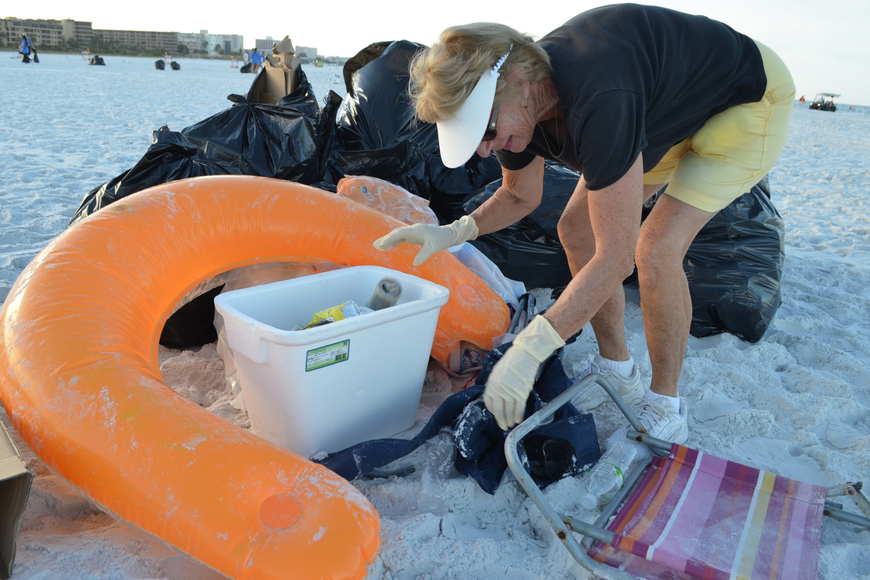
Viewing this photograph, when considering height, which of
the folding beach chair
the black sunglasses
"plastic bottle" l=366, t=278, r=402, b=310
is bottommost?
the folding beach chair

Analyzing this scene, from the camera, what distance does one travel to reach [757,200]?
2.53 m

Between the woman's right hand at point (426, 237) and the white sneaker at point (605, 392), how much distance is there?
599mm

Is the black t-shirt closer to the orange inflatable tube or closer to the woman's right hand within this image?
the woman's right hand

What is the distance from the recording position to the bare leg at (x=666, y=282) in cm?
159

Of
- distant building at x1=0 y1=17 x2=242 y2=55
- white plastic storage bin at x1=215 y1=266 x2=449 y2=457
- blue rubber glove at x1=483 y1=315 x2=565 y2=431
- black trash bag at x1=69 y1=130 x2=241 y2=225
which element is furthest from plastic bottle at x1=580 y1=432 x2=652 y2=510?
distant building at x1=0 y1=17 x2=242 y2=55

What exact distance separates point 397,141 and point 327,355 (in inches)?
72.0

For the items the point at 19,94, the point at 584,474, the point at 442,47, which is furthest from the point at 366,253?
the point at 19,94

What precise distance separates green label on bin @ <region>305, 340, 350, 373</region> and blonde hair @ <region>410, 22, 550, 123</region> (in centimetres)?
58

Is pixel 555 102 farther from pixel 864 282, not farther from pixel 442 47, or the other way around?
pixel 864 282

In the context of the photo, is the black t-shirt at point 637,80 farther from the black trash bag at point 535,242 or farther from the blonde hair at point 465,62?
the black trash bag at point 535,242

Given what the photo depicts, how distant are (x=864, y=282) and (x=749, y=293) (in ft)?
3.45

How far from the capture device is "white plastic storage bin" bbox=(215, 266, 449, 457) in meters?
1.31

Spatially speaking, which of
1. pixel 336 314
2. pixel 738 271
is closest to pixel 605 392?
pixel 336 314

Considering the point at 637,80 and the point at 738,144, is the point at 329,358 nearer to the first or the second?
the point at 637,80
